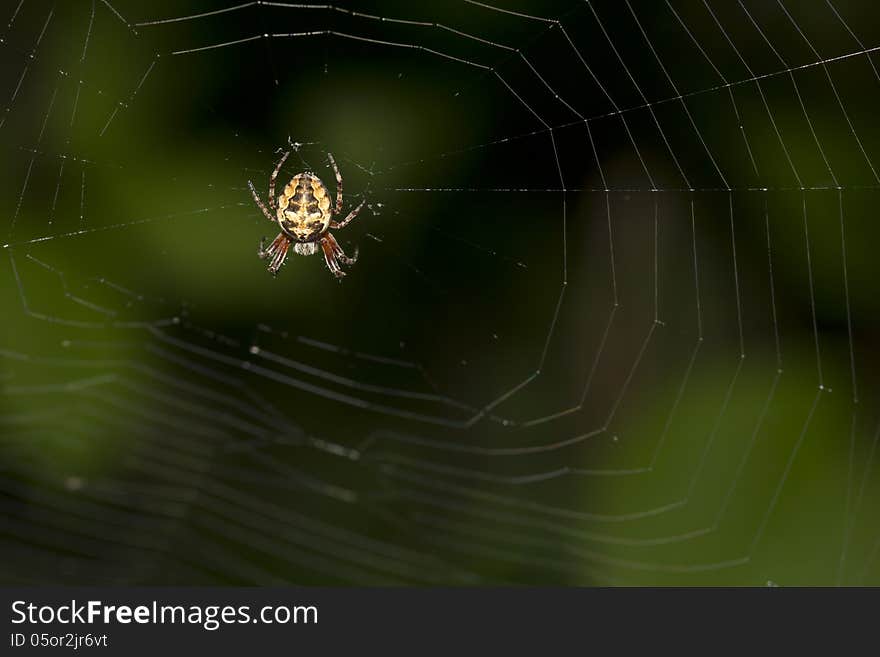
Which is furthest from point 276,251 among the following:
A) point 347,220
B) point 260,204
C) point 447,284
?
point 447,284

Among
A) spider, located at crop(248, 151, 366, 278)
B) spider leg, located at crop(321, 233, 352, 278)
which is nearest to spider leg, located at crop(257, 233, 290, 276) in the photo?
spider, located at crop(248, 151, 366, 278)

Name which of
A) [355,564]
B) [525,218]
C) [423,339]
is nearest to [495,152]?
[525,218]

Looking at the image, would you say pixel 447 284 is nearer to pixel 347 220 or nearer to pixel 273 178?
pixel 347 220

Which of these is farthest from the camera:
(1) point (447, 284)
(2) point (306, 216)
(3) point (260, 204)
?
(2) point (306, 216)

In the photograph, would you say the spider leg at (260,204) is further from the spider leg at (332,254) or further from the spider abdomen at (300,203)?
the spider leg at (332,254)

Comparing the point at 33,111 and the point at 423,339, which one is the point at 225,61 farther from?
the point at 423,339
